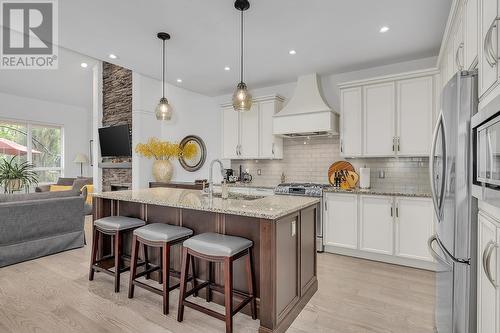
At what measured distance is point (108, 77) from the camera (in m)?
5.62

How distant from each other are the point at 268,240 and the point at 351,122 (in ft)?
9.12

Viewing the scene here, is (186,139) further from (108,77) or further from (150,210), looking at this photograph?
(150,210)

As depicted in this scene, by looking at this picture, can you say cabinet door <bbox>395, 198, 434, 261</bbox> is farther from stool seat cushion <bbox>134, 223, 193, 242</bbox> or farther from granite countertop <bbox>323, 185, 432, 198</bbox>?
stool seat cushion <bbox>134, 223, 193, 242</bbox>

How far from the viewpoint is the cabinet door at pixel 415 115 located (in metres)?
3.49

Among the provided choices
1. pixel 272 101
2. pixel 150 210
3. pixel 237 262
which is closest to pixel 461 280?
pixel 237 262

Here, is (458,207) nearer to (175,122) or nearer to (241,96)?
(241,96)

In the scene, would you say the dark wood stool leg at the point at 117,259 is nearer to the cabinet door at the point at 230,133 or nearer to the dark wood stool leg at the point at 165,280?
the dark wood stool leg at the point at 165,280

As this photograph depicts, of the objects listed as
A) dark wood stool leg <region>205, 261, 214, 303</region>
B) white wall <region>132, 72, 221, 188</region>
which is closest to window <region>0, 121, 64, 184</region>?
white wall <region>132, 72, 221, 188</region>

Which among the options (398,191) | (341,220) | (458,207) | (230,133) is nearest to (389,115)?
(398,191)

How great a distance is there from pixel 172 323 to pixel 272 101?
375 centimetres

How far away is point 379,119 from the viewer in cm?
381

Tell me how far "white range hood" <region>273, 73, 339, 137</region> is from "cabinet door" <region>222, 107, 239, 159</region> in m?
0.92

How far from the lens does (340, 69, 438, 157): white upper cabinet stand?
3508 millimetres

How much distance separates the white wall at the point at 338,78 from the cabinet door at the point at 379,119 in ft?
1.70
